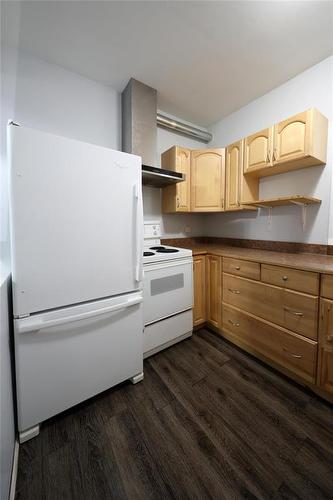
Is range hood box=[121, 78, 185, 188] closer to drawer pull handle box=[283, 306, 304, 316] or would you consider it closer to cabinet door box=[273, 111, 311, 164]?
cabinet door box=[273, 111, 311, 164]

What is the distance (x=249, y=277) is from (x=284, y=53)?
190 cm

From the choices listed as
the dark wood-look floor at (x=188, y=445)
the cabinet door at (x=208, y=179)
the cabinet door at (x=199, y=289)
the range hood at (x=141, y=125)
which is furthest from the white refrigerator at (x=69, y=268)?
the cabinet door at (x=208, y=179)

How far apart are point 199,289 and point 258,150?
59.9 inches

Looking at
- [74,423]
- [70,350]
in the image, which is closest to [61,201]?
[70,350]

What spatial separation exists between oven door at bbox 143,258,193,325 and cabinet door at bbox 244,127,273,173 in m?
1.14

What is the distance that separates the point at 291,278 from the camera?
4.59ft

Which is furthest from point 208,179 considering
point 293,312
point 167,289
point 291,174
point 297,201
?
point 293,312

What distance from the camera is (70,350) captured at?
3.76 ft

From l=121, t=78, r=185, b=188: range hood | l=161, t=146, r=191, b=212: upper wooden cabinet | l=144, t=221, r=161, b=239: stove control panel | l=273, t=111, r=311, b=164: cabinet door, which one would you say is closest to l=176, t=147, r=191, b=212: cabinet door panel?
l=161, t=146, r=191, b=212: upper wooden cabinet

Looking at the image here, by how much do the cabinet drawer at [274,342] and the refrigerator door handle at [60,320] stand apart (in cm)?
107

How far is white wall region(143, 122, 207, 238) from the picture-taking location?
7.97 feet

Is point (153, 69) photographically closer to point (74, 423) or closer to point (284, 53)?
point (284, 53)

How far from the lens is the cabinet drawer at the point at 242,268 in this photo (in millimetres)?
1645

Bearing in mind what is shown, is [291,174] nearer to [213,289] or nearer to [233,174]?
[233,174]
